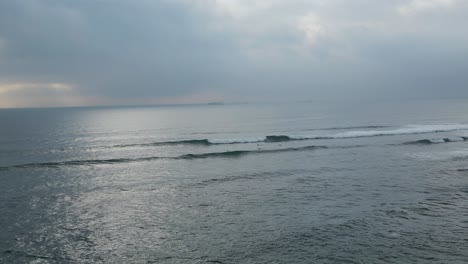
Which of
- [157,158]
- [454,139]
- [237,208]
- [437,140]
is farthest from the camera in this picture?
[454,139]

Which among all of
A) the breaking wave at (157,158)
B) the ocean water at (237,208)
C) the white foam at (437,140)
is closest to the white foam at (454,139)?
the white foam at (437,140)

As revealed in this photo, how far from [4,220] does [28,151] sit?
92.2ft

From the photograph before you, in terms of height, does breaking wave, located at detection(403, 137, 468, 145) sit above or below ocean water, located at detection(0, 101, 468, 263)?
above

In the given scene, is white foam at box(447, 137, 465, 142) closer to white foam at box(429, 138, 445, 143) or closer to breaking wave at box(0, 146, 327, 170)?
white foam at box(429, 138, 445, 143)

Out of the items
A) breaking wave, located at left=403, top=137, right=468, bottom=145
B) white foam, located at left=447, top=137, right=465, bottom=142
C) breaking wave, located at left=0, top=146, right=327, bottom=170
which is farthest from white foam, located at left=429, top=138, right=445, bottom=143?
breaking wave, located at left=0, top=146, right=327, bottom=170

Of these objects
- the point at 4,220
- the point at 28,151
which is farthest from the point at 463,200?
the point at 28,151

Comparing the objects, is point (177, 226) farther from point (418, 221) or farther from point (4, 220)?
point (418, 221)

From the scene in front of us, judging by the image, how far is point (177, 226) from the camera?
1670 centimetres

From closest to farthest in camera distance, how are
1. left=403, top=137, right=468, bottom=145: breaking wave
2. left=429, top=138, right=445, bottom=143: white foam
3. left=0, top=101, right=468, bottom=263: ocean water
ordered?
left=0, top=101, right=468, bottom=263: ocean water
left=403, top=137, right=468, bottom=145: breaking wave
left=429, top=138, right=445, bottom=143: white foam

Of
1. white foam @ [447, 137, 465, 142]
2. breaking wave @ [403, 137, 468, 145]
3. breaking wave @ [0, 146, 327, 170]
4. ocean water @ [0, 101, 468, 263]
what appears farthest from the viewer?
white foam @ [447, 137, 465, 142]

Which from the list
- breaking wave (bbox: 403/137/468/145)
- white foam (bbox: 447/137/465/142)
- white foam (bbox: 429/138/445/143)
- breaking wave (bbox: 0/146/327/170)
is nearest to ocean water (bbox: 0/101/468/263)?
breaking wave (bbox: 0/146/327/170)

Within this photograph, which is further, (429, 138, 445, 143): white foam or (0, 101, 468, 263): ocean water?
(429, 138, 445, 143): white foam

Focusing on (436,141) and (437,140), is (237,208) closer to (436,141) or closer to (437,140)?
(436,141)

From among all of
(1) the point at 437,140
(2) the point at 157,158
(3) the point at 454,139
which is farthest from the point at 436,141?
(2) the point at 157,158
